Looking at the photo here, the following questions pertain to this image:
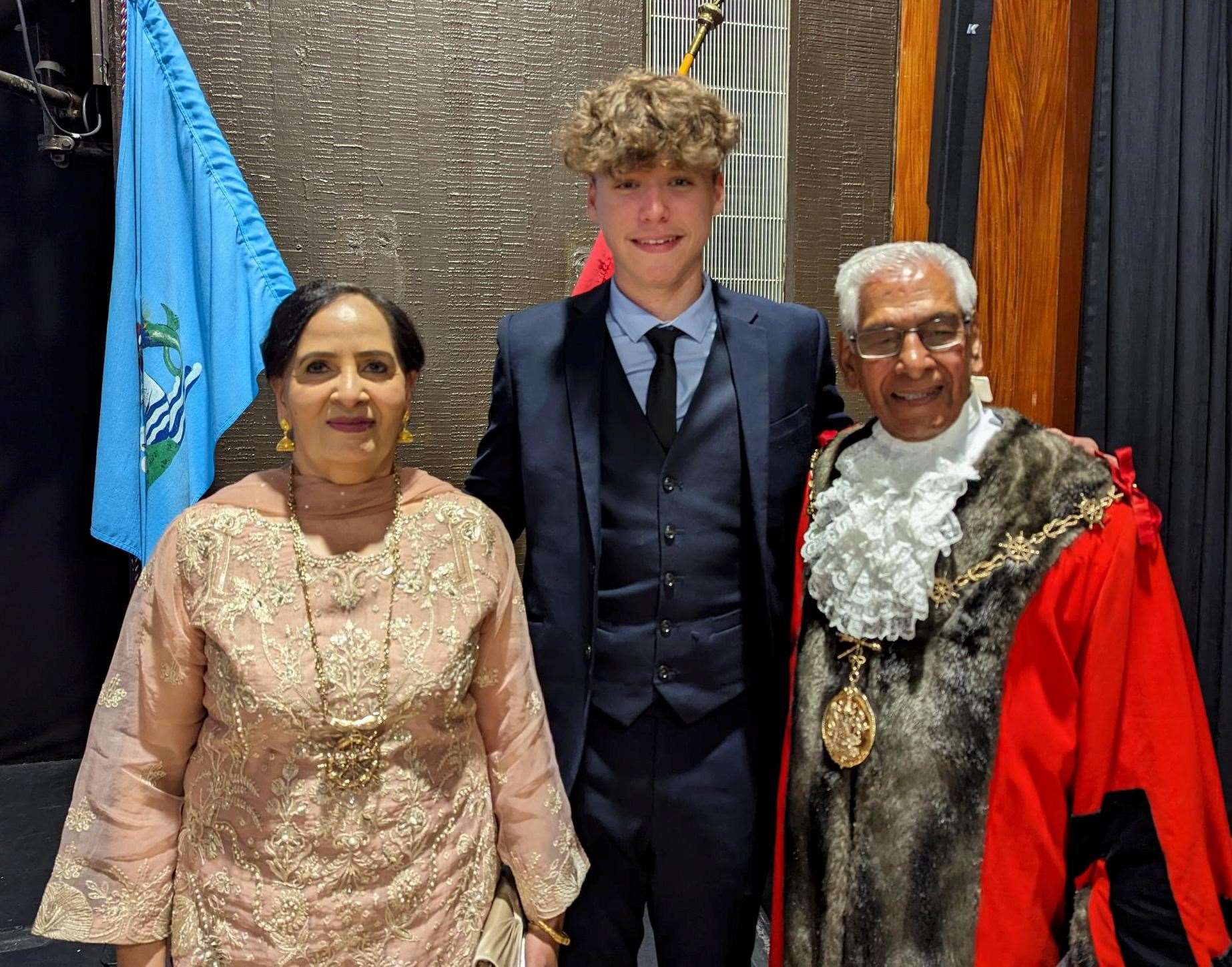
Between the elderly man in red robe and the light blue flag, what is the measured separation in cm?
159

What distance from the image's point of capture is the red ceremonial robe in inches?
51.4

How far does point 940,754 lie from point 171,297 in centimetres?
203

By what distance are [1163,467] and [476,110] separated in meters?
1.97

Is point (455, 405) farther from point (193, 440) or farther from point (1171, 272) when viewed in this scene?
point (1171, 272)

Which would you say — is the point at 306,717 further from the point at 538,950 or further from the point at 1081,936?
the point at 1081,936

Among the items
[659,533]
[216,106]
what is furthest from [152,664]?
[216,106]

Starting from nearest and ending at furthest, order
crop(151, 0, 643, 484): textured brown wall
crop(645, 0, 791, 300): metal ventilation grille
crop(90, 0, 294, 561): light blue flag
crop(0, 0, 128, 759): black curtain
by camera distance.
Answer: crop(90, 0, 294, 561): light blue flag → crop(151, 0, 643, 484): textured brown wall → crop(645, 0, 791, 300): metal ventilation grille → crop(0, 0, 128, 759): black curtain

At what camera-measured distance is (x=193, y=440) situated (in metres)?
2.39

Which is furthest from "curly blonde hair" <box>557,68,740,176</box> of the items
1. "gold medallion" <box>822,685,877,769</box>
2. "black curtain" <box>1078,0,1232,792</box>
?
"black curtain" <box>1078,0,1232,792</box>

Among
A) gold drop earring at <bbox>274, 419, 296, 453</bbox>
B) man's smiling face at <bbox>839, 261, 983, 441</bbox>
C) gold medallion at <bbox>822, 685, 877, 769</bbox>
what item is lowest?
gold medallion at <bbox>822, 685, 877, 769</bbox>

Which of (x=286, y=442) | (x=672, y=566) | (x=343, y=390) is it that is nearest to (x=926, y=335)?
(x=672, y=566)

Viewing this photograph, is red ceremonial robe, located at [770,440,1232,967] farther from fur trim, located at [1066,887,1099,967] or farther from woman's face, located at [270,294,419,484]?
woman's face, located at [270,294,419,484]

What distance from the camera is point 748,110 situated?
2.80 metres

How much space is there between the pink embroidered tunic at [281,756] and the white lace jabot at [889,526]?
1.77 feet
